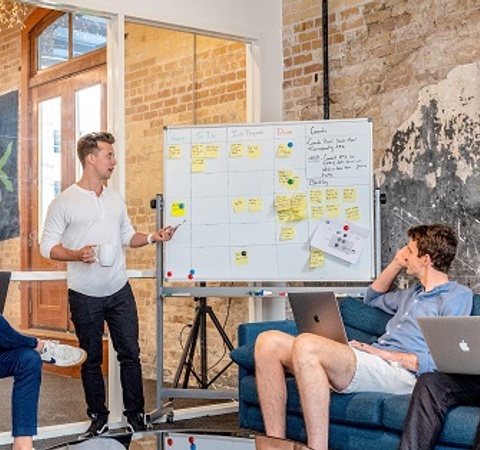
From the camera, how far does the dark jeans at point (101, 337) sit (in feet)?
17.6

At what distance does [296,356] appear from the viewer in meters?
4.14

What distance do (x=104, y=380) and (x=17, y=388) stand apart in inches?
59.5

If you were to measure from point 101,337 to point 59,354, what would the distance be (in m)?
0.99

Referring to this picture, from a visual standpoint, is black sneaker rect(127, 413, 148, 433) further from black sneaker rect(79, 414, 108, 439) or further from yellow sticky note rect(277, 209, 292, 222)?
yellow sticky note rect(277, 209, 292, 222)

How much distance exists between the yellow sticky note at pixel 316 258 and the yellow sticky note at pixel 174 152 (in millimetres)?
1004

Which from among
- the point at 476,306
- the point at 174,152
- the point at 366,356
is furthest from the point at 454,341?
the point at 174,152

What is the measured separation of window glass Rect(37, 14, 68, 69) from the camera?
5.74 meters

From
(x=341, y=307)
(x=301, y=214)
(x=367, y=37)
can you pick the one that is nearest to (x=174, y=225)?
(x=301, y=214)

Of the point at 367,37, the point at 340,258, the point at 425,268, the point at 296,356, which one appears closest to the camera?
the point at 296,356

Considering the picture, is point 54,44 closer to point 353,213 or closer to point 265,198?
point 265,198

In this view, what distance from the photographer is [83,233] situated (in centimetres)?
538

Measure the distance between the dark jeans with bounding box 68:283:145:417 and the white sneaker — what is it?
0.91 m

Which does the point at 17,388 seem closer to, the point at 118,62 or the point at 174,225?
the point at 174,225

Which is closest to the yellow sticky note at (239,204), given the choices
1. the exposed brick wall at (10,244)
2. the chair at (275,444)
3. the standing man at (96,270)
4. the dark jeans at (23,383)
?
the standing man at (96,270)
